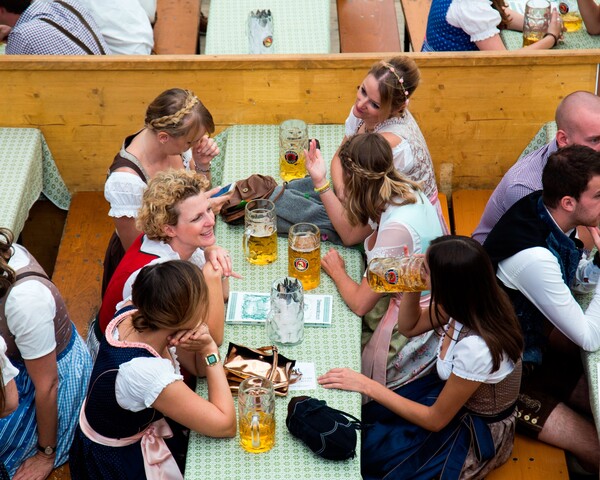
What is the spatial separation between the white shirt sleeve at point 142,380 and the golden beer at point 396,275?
796 millimetres

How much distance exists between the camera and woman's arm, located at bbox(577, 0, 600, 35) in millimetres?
4711

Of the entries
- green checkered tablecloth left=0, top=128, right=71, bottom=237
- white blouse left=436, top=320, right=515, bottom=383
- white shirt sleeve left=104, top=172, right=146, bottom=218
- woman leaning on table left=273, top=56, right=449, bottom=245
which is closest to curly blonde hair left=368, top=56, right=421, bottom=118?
woman leaning on table left=273, top=56, right=449, bottom=245

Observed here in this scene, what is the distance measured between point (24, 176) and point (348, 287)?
165 cm

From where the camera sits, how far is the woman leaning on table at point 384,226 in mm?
3047

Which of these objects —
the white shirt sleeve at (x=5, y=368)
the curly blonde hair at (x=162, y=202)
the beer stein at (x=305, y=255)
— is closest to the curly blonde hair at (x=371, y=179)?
the beer stein at (x=305, y=255)

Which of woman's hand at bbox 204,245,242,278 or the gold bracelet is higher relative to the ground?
the gold bracelet

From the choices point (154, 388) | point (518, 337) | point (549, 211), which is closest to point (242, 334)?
point (154, 388)

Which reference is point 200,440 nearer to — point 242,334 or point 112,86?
point 242,334

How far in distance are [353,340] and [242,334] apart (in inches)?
15.1

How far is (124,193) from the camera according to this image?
3.37 metres

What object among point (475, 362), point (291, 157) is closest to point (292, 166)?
point (291, 157)

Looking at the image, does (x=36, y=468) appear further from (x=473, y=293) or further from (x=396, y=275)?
(x=473, y=293)

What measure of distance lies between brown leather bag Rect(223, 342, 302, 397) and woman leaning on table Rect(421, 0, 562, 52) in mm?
2450

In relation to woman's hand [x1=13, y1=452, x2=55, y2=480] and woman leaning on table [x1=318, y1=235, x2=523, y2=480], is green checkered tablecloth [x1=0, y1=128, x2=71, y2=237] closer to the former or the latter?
woman's hand [x1=13, y1=452, x2=55, y2=480]
